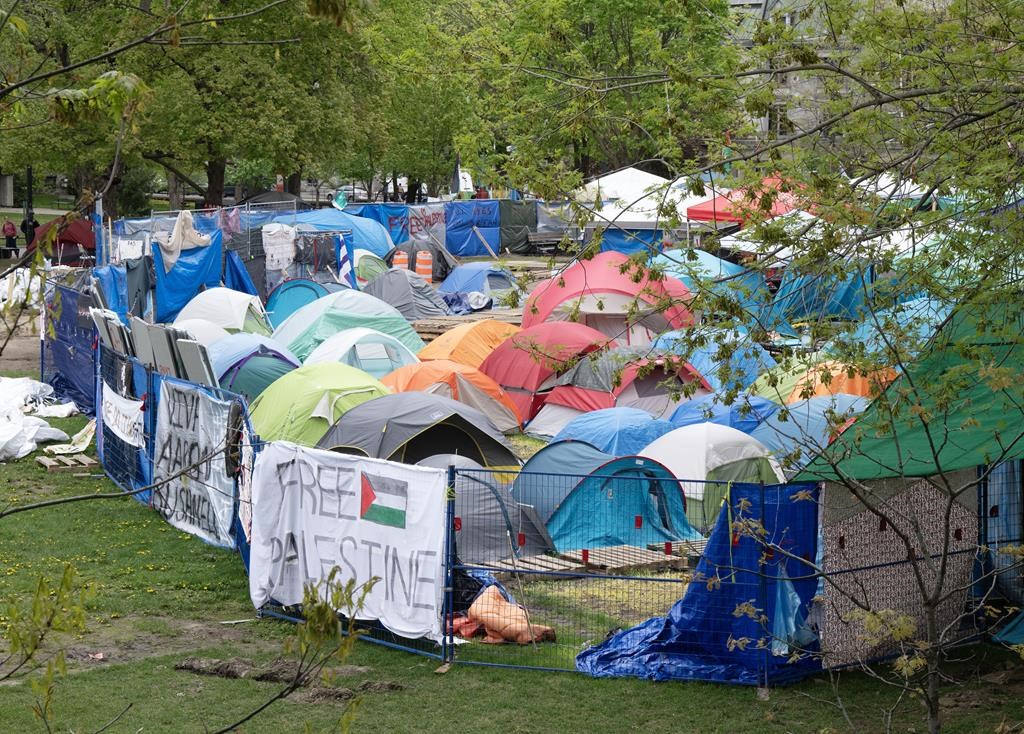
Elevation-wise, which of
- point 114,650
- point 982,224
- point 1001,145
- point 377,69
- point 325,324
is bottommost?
point 114,650

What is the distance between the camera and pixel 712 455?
49.4 ft

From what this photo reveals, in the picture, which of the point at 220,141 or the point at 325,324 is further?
the point at 220,141

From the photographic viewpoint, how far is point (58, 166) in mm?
40312

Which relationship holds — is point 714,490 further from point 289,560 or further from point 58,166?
point 58,166

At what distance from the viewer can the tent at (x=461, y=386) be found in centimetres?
1952

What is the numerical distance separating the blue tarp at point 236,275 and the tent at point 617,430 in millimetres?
14445

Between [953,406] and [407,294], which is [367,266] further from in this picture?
[953,406]

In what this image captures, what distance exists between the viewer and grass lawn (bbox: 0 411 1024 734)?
911cm

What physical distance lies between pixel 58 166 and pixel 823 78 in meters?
35.6

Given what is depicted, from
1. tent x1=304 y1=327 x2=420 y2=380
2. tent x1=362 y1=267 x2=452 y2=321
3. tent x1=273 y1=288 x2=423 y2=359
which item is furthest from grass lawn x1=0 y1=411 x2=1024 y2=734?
tent x1=362 y1=267 x2=452 y2=321

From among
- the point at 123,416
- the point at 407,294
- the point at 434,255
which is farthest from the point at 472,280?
the point at 123,416

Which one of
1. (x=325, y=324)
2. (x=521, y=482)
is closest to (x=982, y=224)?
(x=521, y=482)

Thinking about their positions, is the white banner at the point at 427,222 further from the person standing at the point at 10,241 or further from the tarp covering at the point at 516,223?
the person standing at the point at 10,241

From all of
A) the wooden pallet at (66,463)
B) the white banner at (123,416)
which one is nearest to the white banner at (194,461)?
the white banner at (123,416)
